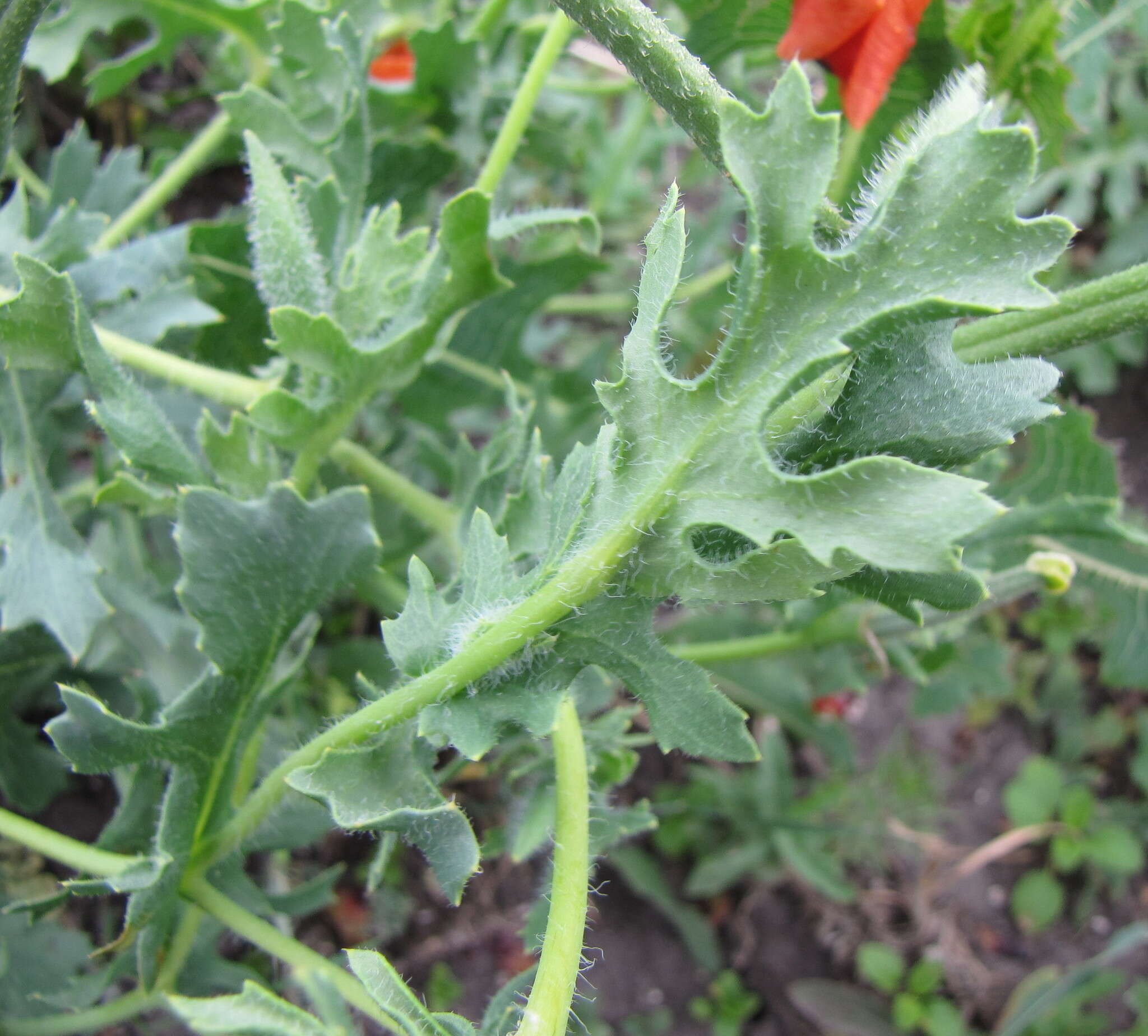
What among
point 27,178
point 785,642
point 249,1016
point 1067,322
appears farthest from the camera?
point 27,178

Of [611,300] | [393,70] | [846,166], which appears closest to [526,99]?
[393,70]

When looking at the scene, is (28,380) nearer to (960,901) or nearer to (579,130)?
(579,130)

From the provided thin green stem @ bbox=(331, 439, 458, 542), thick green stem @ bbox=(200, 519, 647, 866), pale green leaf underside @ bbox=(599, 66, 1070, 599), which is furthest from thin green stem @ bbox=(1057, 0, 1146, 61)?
thick green stem @ bbox=(200, 519, 647, 866)

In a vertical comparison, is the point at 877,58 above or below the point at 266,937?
above

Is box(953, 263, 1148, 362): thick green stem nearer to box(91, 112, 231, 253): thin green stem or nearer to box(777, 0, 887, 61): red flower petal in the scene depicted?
box(777, 0, 887, 61): red flower petal

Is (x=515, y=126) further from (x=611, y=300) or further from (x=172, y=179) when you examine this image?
(x=611, y=300)

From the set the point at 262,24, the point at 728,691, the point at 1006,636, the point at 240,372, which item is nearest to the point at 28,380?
the point at 240,372

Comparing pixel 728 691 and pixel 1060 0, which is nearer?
pixel 1060 0
